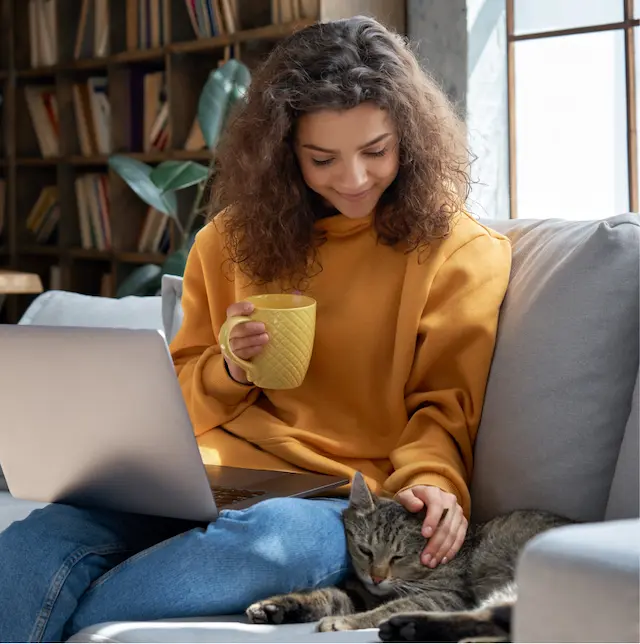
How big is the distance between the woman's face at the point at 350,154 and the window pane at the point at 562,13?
1764mm

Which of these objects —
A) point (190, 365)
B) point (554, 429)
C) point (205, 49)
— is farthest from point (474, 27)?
point (554, 429)

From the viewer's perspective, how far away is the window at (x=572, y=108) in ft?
10.5

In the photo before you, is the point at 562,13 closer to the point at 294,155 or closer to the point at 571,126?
the point at 571,126

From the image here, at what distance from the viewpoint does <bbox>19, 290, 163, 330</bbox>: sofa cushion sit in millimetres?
2357

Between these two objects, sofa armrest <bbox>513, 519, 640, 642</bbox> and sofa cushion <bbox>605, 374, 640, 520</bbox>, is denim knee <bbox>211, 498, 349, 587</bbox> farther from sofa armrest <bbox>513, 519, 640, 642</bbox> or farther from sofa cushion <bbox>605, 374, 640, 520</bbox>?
sofa armrest <bbox>513, 519, 640, 642</bbox>

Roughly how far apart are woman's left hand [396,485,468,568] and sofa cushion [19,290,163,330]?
3.09 feet

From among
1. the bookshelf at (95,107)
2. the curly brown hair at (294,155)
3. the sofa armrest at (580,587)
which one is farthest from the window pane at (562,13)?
the sofa armrest at (580,587)

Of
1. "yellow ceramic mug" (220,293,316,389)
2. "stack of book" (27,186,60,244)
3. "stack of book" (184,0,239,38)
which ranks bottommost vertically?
"yellow ceramic mug" (220,293,316,389)

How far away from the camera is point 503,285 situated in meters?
1.73

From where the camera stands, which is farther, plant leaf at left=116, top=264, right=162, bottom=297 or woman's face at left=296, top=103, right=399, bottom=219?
plant leaf at left=116, top=264, right=162, bottom=297

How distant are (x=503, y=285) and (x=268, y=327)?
1.37 feet

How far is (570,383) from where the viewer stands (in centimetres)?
155

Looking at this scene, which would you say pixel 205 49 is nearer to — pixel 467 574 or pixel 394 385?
pixel 394 385

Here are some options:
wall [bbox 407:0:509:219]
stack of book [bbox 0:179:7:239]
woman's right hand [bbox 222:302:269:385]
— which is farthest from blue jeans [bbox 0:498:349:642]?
stack of book [bbox 0:179:7:239]
